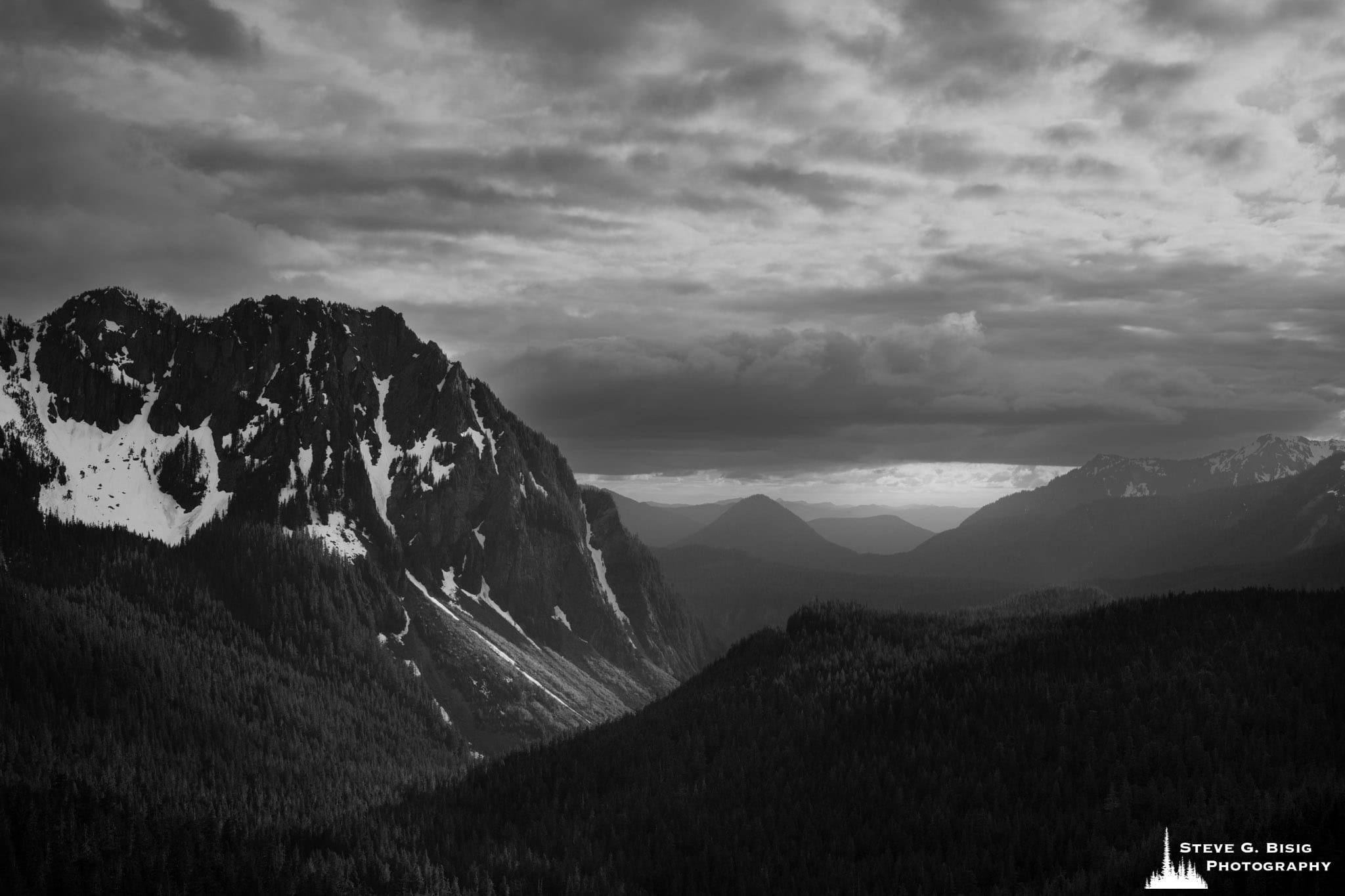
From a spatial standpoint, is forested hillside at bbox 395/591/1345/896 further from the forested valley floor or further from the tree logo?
the tree logo

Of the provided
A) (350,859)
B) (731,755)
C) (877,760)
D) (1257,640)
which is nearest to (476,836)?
(350,859)

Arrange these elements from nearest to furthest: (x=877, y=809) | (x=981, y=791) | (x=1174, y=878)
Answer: (x=1174, y=878), (x=981, y=791), (x=877, y=809)

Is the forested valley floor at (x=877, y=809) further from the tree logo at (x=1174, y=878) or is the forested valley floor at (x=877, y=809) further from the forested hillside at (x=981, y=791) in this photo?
the tree logo at (x=1174, y=878)

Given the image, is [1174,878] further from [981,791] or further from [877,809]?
[877,809]

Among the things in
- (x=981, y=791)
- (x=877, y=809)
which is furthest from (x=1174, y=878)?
(x=877, y=809)

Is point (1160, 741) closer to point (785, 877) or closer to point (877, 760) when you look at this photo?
point (877, 760)

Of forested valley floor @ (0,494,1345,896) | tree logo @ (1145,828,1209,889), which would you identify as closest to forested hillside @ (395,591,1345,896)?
forested valley floor @ (0,494,1345,896)

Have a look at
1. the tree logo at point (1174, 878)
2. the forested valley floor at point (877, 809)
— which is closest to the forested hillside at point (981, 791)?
the forested valley floor at point (877, 809)

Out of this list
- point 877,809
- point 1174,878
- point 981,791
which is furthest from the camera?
point 877,809
